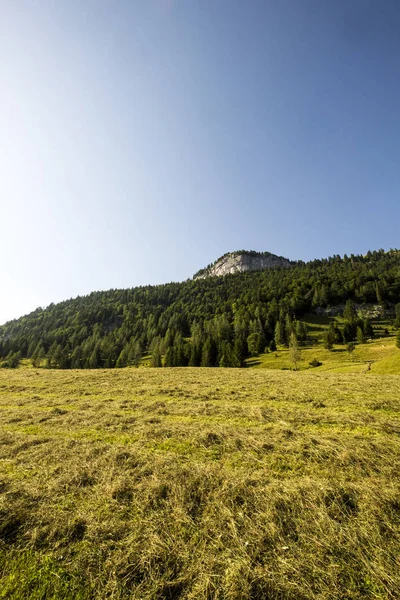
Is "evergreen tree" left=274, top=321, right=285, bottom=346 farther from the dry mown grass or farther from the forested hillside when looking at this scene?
the dry mown grass

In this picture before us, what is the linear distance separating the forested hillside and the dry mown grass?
62.6 m

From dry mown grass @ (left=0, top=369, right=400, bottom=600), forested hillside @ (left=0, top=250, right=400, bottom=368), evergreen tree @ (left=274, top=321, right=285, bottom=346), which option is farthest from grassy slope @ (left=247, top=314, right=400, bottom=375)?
dry mown grass @ (left=0, top=369, right=400, bottom=600)

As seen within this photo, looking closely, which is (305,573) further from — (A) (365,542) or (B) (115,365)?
(B) (115,365)

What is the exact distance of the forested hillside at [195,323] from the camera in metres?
89.2

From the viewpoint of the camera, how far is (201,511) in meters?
Result: 5.45

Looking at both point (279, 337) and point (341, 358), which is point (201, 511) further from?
point (279, 337)

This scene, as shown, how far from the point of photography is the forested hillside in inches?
3514

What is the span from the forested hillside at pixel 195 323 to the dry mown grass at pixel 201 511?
62.6m

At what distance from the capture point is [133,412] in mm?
14133

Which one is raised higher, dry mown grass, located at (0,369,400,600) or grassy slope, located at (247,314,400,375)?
dry mown grass, located at (0,369,400,600)

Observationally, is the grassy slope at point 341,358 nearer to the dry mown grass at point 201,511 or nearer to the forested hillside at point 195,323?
the forested hillside at point 195,323

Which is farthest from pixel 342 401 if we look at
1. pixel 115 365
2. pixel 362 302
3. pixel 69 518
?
pixel 362 302

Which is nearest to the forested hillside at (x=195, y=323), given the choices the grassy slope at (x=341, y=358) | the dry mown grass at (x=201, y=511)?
the grassy slope at (x=341, y=358)

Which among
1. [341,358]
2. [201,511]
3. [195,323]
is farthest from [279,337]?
[201,511]
